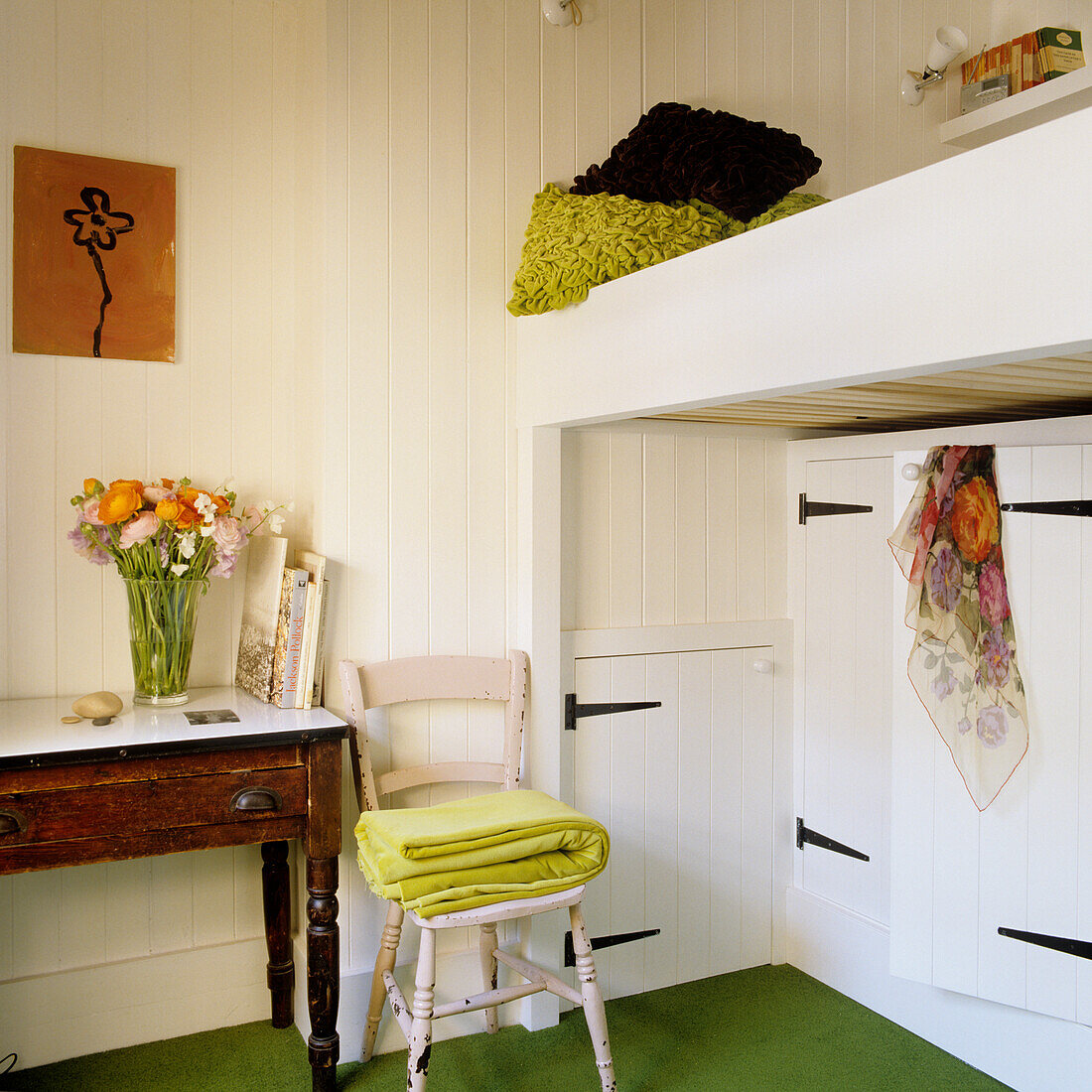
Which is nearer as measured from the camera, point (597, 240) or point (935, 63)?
point (597, 240)

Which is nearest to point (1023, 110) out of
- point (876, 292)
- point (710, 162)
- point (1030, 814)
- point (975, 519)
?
point (710, 162)

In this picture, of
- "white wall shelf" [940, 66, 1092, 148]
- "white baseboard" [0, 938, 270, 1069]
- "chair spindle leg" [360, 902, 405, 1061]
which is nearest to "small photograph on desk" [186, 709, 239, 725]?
"chair spindle leg" [360, 902, 405, 1061]

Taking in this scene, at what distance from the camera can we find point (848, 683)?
8.91ft

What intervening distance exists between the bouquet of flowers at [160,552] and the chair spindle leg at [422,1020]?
0.78m

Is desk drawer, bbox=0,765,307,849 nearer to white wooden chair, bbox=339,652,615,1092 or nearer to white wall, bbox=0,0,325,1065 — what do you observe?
white wooden chair, bbox=339,652,615,1092

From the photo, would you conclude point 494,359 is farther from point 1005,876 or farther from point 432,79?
point 1005,876

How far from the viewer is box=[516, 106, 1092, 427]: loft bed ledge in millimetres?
1279

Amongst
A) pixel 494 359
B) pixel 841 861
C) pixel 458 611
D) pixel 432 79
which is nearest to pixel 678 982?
pixel 841 861

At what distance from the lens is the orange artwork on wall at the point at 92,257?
227 cm

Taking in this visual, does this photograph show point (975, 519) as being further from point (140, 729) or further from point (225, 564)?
point (140, 729)

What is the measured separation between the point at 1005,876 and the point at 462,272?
1.82 m

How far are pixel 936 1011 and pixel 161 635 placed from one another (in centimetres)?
200

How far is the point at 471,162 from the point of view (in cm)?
244

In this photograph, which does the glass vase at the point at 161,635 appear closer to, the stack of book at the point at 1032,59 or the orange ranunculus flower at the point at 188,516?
the orange ranunculus flower at the point at 188,516
